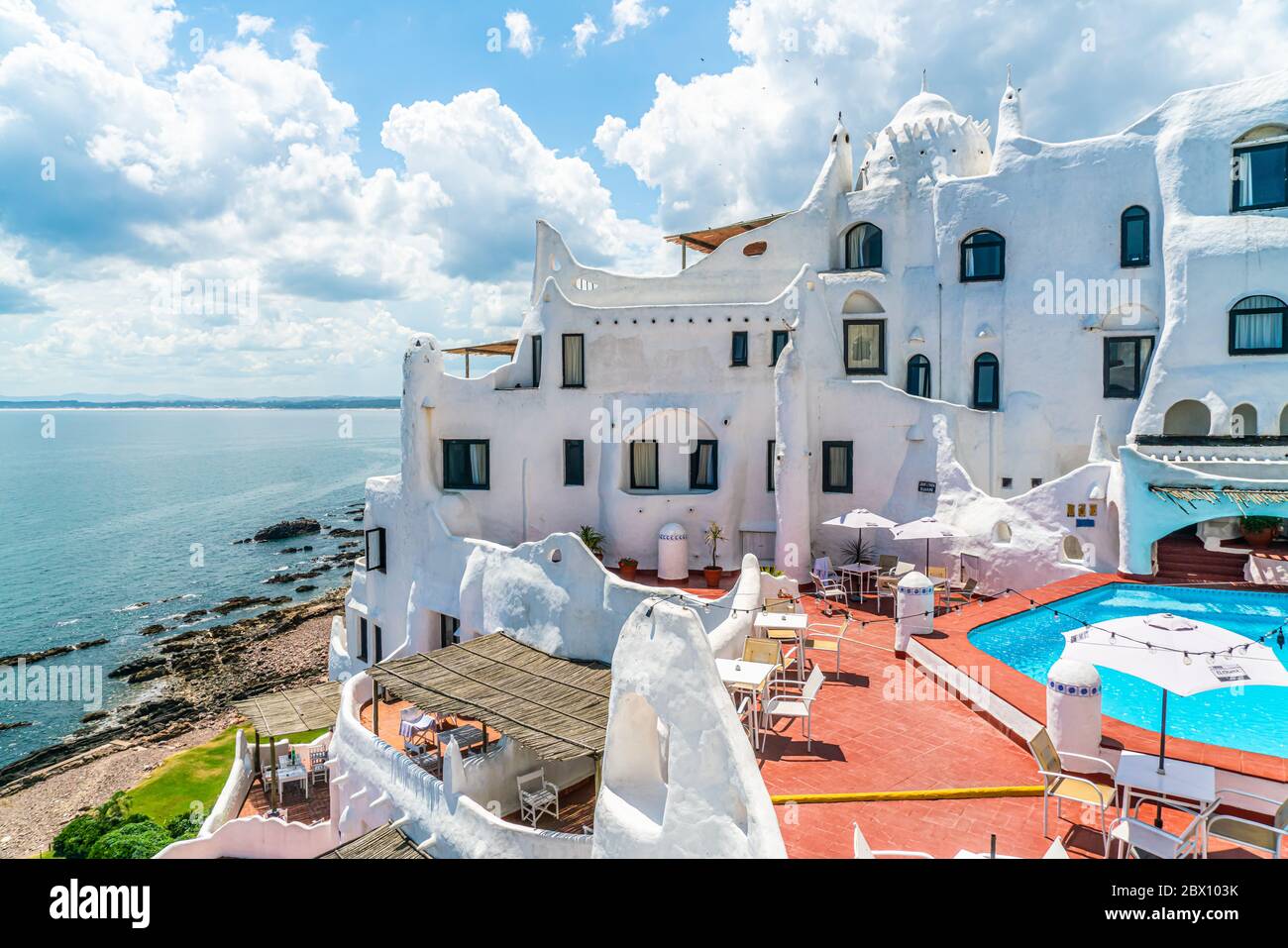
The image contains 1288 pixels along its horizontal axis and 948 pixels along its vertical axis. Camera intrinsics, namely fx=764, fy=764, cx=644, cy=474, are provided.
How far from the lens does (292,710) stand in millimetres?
22188

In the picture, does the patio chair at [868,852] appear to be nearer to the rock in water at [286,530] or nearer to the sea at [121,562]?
the sea at [121,562]

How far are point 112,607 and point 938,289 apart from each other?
59.5 metres

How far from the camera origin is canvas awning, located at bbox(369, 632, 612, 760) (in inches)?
551

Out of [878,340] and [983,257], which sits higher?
[983,257]

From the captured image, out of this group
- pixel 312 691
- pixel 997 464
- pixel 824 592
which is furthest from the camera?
pixel 997 464

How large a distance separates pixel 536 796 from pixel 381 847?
125 inches

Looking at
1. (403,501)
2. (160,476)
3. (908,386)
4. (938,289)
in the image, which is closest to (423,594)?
(403,501)

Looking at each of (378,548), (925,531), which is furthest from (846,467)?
(378,548)

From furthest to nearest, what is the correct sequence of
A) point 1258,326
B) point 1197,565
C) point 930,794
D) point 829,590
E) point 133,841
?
point 1258,326
point 133,841
point 1197,565
point 829,590
point 930,794

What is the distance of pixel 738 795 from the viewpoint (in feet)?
Answer: 25.1

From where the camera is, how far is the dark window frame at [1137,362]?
2494 cm

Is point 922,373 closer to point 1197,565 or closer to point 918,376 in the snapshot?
point 918,376

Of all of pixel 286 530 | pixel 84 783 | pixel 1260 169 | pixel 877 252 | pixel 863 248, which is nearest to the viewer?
pixel 1260 169
